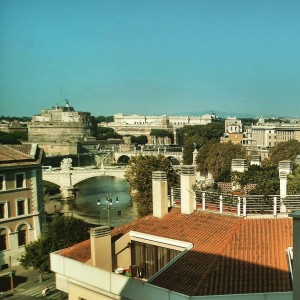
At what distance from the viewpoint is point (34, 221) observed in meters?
25.0

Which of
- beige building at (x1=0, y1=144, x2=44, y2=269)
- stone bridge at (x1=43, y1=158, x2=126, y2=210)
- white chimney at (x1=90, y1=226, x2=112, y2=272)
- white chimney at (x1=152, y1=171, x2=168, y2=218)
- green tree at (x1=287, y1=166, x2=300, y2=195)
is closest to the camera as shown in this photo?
white chimney at (x1=90, y1=226, x2=112, y2=272)

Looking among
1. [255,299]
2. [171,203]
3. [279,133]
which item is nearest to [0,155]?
[171,203]

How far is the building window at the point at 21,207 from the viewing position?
24.3 metres

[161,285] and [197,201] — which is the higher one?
[197,201]

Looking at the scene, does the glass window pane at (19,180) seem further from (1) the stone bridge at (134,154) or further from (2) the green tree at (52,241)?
(1) the stone bridge at (134,154)

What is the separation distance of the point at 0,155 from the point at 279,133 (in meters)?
80.3

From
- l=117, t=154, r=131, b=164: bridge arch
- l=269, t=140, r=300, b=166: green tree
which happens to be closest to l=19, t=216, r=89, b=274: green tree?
l=269, t=140, r=300, b=166: green tree

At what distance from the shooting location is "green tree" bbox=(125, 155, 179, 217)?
24922mm

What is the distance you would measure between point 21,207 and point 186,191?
52.0 ft

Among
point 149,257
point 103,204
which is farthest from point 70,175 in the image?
point 149,257

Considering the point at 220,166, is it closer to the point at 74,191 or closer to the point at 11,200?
the point at 74,191

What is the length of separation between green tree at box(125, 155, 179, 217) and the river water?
3.76m

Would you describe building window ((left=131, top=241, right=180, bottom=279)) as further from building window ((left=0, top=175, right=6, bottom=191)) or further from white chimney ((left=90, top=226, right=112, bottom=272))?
building window ((left=0, top=175, right=6, bottom=191))

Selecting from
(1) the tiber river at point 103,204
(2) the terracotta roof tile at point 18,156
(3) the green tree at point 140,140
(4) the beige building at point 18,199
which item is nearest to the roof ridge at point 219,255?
(4) the beige building at point 18,199
